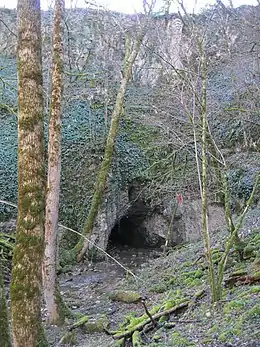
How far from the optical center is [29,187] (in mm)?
4086

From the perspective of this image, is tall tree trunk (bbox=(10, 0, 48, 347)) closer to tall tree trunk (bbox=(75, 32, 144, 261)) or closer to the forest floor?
the forest floor

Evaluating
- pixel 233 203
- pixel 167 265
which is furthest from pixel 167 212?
pixel 167 265

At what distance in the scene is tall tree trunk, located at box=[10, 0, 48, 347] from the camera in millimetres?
3996

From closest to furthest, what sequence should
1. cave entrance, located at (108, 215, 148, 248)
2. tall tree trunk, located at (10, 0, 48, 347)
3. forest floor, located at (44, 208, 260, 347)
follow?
tall tree trunk, located at (10, 0, 48, 347), forest floor, located at (44, 208, 260, 347), cave entrance, located at (108, 215, 148, 248)

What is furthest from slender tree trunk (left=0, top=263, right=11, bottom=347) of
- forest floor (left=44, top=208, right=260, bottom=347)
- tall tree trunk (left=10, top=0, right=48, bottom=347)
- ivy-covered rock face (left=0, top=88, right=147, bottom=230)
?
ivy-covered rock face (left=0, top=88, right=147, bottom=230)

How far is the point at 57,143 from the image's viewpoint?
7.06m

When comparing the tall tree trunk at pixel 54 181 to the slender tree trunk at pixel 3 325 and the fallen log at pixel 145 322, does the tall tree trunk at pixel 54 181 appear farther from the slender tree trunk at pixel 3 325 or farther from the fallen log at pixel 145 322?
the slender tree trunk at pixel 3 325

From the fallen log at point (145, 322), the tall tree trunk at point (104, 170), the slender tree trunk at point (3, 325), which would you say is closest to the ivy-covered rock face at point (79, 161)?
the tall tree trunk at point (104, 170)

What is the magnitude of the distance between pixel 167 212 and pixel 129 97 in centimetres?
487

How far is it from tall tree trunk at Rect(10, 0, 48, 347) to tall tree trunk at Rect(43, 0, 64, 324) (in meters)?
2.59

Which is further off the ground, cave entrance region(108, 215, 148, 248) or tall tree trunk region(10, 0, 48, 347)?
tall tree trunk region(10, 0, 48, 347)

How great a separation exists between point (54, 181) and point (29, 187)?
2924 mm

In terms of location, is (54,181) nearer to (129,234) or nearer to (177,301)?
(177,301)

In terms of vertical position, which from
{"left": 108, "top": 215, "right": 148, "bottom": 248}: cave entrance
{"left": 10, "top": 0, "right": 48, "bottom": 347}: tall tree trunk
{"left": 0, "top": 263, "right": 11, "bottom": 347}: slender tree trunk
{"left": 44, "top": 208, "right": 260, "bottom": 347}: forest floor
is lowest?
{"left": 108, "top": 215, "right": 148, "bottom": 248}: cave entrance
